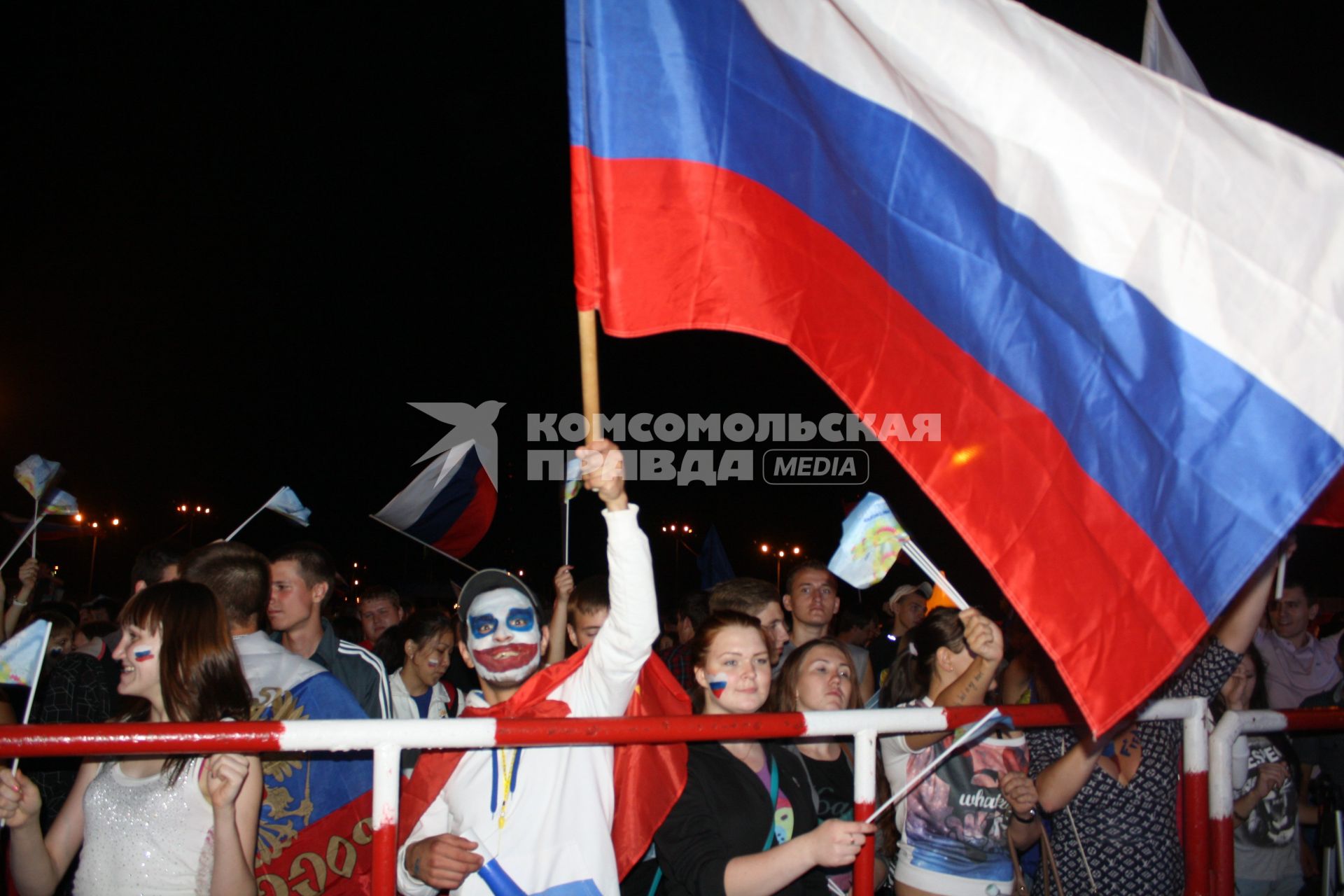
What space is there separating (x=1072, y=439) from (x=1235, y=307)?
1.51 feet

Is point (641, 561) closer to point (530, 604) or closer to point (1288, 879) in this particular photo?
point (530, 604)

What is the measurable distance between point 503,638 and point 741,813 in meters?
0.99

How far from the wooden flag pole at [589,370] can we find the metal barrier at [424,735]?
2.52 feet

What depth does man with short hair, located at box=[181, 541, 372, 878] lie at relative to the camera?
11.5 feet

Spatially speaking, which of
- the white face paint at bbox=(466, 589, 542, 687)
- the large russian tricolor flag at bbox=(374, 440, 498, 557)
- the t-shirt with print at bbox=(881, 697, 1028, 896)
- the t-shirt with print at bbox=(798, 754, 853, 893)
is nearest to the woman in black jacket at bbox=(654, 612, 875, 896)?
the t-shirt with print at bbox=(798, 754, 853, 893)

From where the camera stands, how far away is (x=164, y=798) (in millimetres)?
2895

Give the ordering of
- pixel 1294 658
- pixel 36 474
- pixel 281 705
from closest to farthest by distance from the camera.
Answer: pixel 281 705 < pixel 1294 658 < pixel 36 474

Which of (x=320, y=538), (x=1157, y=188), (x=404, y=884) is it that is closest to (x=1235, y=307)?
(x=1157, y=188)

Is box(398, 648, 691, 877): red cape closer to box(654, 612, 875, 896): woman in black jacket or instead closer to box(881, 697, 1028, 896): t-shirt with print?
box(654, 612, 875, 896): woman in black jacket

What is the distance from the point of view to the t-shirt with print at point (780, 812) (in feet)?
10.1

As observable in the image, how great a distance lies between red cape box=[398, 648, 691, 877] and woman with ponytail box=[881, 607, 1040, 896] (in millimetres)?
1005

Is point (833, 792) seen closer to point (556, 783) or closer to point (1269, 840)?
point (556, 783)

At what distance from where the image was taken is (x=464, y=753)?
290 centimetres
